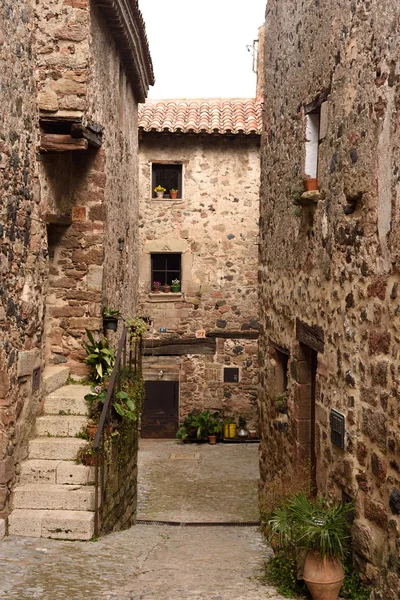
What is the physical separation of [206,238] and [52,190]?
27.4ft

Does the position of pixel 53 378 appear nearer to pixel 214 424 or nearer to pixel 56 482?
pixel 56 482

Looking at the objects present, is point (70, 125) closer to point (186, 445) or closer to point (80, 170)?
point (80, 170)

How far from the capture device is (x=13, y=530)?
23.1 feet

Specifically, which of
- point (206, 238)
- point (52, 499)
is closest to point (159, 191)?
point (206, 238)

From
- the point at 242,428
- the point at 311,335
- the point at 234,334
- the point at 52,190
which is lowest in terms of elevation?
the point at 242,428

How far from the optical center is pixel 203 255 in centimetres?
1661

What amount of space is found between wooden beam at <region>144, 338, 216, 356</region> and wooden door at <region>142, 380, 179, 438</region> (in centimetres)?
74

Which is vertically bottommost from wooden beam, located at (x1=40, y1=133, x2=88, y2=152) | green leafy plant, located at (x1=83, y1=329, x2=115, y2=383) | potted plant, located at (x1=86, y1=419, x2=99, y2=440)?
potted plant, located at (x1=86, y1=419, x2=99, y2=440)

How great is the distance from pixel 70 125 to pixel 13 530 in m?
4.25

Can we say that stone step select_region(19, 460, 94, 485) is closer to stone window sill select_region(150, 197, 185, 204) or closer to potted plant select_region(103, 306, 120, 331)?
potted plant select_region(103, 306, 120, 331)

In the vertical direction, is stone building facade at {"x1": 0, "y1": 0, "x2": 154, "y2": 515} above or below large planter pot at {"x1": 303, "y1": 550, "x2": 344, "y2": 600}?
above

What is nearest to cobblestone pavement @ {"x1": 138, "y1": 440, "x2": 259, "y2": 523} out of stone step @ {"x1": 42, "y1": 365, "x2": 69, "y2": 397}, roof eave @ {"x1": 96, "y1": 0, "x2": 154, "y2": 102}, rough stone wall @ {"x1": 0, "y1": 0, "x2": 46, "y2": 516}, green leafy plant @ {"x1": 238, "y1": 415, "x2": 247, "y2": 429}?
A: green leafy plant @ {"x1": 238, "y1": 415, "x2": 247, "y2": 429}

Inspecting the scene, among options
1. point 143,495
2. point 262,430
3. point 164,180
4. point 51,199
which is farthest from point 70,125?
point 164,180

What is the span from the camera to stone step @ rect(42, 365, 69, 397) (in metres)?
8.24
